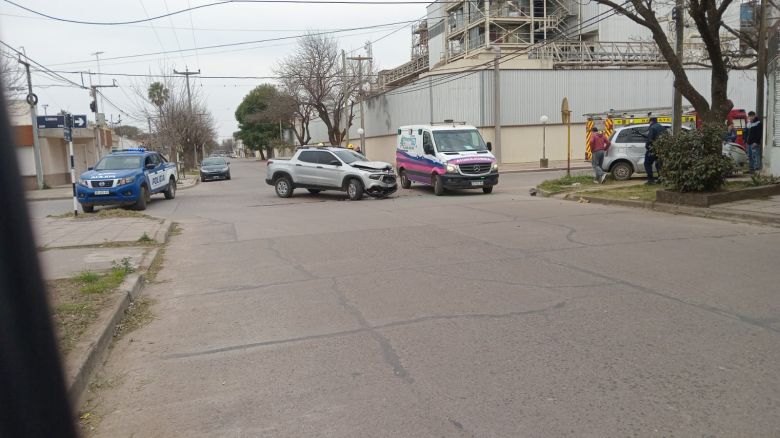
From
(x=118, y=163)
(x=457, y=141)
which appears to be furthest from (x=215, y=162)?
(x=457, y=141)

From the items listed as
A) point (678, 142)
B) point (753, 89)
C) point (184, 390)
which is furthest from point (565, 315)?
point (753, 89)

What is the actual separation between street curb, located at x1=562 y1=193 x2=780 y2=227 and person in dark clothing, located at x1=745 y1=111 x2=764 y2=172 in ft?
18.5

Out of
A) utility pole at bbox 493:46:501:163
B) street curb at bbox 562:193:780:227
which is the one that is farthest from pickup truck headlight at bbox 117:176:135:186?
utility pole at bbox 493:46:501:163

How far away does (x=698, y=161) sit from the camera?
12695 mm

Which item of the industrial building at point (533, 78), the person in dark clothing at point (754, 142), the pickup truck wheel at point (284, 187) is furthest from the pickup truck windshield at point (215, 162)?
the person in dark clothing at point (754, 142)

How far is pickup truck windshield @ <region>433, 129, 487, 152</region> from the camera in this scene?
64.2 ft

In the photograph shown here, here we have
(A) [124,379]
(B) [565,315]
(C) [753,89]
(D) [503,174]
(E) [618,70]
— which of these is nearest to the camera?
(A) [124,379]

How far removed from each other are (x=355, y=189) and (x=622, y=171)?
8.79 metres

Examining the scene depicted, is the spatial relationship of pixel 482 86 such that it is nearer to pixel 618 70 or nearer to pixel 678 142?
pixel 618 70

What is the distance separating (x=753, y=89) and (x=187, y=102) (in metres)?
A: 43.3

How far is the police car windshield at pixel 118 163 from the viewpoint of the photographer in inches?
727

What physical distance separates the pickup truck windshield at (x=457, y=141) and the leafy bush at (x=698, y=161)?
24.4 feet

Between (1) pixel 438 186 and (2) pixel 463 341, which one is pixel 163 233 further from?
(1) pixel 438 186

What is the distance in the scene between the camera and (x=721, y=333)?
5.18 metres
